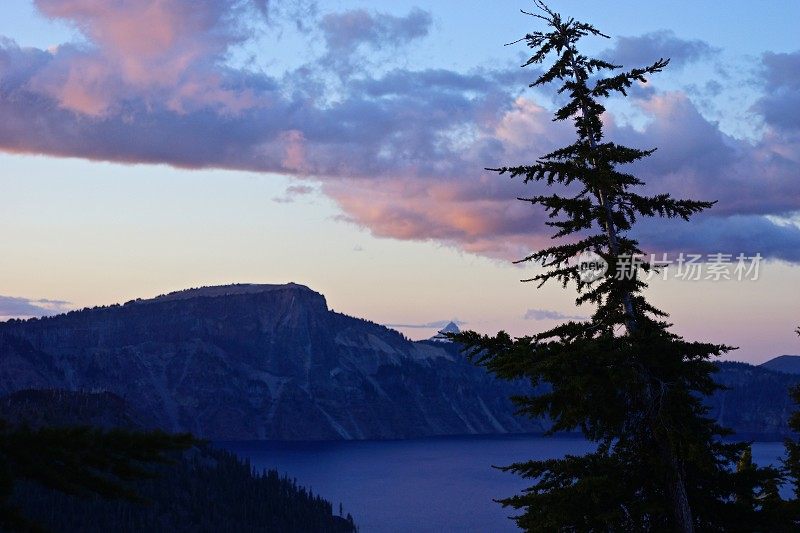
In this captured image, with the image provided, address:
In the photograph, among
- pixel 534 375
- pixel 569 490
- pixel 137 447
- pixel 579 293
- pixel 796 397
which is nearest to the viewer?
pixel 137 447

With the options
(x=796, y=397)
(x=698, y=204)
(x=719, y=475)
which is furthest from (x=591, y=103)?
(x=796, y=397)

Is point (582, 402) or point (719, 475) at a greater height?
point (582, 402)

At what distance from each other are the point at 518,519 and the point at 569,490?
2.06 m

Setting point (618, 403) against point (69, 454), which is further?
point (618, 403)

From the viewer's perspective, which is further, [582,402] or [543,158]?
[543,158]

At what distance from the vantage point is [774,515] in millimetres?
24312

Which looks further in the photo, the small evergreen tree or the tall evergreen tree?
the tall evergreen tree

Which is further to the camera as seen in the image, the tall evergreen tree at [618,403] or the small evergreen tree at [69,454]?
the tall evergreen tree at [618,403]

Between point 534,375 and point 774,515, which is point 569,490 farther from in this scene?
point 774,515

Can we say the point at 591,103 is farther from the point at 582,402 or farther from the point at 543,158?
the point at 582,402

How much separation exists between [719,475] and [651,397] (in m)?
3.20

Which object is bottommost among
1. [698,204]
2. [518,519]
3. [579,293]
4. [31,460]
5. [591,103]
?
[518,519]

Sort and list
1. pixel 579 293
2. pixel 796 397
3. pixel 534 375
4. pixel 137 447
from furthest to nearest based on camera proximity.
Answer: pixel 796 397, pixel 579 293, pixel 534 375, pixel 137 447

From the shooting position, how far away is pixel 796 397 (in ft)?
162
